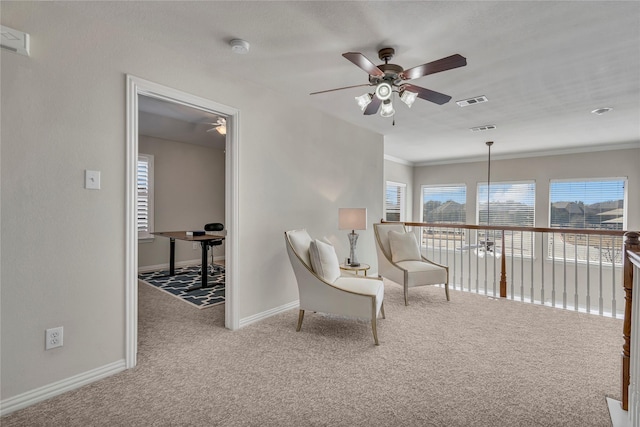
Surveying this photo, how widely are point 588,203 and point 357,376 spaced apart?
21.6 feet

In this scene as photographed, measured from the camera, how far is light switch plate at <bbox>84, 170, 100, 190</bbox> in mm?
2119

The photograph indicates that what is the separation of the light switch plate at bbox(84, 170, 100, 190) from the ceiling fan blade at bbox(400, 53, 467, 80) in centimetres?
234

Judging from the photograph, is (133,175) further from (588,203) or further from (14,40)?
(588,203)

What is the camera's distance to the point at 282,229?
3594mm

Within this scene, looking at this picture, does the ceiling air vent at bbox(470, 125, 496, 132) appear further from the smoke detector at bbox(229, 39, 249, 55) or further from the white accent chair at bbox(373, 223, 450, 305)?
the smoke detector at bbox(229, 39, 249, 55)

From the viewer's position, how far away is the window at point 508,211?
22.3 feet

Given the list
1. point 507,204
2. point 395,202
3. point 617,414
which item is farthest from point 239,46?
point 507,204

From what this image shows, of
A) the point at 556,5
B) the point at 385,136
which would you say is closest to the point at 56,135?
the point at 556,5

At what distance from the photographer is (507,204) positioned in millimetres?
7125

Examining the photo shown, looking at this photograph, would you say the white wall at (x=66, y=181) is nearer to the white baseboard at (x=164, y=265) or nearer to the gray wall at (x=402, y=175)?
the white baseboard at (x=164, y=265)

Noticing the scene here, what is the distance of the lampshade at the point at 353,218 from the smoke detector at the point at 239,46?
2174 mm

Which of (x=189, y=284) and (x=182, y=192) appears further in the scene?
(x=182, y=192)

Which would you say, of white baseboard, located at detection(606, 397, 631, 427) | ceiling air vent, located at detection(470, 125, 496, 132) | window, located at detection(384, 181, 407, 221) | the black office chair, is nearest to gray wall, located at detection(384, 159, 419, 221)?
window, located at detection(384, 181, 407, 221)

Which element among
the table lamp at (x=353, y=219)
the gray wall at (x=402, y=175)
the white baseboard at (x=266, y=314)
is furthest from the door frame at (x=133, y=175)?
the gray wall at (x=402, y=175)
